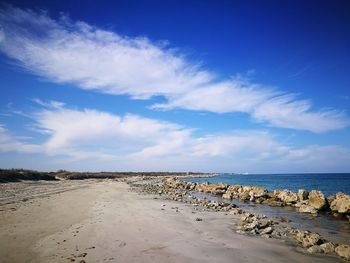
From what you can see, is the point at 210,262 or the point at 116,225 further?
the point at 116,225

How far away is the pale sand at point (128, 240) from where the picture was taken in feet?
23.6

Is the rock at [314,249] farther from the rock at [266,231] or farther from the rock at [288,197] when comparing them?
the rock at [288,197]

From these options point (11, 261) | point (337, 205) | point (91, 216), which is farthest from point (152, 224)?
point (337, 205)

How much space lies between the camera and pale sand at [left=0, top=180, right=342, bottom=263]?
23.6 feet

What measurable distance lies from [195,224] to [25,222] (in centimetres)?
669

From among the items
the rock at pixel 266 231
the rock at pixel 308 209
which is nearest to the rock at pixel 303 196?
the rock at pixel 308 209

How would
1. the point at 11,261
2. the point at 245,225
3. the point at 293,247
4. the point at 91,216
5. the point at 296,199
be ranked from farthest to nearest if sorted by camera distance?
the point at 296,199 < the point at 91,216 < the point at 245,225 < the point at 293,247 < the point at 11,261

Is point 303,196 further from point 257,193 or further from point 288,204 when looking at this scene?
point 257,193

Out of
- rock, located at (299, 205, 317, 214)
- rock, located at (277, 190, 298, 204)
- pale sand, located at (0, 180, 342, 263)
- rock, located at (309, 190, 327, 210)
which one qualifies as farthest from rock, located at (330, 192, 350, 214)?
pale sand, located at (0, 180, 342, 263)

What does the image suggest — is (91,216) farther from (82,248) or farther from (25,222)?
(82,248)

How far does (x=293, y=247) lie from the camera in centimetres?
839

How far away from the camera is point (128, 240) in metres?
8.62

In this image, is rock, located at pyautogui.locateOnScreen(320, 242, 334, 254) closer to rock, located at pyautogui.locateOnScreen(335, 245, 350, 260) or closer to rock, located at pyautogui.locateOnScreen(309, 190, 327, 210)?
rock, located at pyautogui.locateOnScreen(335, 245, 350, 260)

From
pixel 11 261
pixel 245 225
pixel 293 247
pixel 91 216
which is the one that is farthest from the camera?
pixel 91 216
